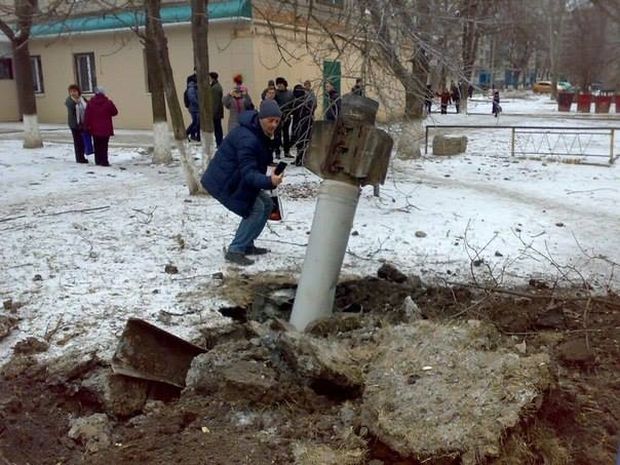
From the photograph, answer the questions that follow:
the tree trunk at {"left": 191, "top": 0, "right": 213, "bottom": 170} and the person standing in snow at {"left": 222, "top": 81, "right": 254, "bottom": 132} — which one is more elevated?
the tree trunk at {"left": 191, "top": 0, "right": 213, "bottom": 170}

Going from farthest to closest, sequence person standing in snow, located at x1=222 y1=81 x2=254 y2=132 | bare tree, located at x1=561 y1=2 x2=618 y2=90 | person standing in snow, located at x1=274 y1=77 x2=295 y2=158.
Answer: bare tree, located at x1=561 y1=2 x2=618 y2=90
person standing in snow, located at x1=222 y1=81 x2=254 y2=132
person standing in snow, located at x1=274 y1=77 x2=295 y2=158

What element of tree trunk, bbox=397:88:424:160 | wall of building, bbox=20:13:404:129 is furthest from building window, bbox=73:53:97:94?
tree trunk, bbox=397:88:424:160

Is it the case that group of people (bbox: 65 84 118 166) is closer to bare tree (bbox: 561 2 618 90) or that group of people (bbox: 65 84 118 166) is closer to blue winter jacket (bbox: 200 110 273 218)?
blue winter jacket (bbox: 200 110 273 218)

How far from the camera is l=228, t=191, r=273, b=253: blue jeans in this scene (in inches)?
216

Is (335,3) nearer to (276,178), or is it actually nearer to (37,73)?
(276,178)

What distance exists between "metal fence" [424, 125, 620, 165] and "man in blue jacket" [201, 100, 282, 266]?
7883 mm

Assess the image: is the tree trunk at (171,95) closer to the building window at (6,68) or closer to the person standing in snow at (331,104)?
the person standing in snow at (331,104)

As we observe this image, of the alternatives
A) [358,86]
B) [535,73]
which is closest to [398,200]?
[358,86]

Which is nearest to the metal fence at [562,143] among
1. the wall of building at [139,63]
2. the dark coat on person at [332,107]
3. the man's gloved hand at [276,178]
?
the wall of building at [139,63]

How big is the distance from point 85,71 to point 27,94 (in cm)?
703

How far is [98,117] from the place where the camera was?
10.7 meters

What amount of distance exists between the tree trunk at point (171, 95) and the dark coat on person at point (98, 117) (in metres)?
2.82

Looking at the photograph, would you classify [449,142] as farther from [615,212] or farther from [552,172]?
→ [615,212]

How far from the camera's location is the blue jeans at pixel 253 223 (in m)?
5.48
